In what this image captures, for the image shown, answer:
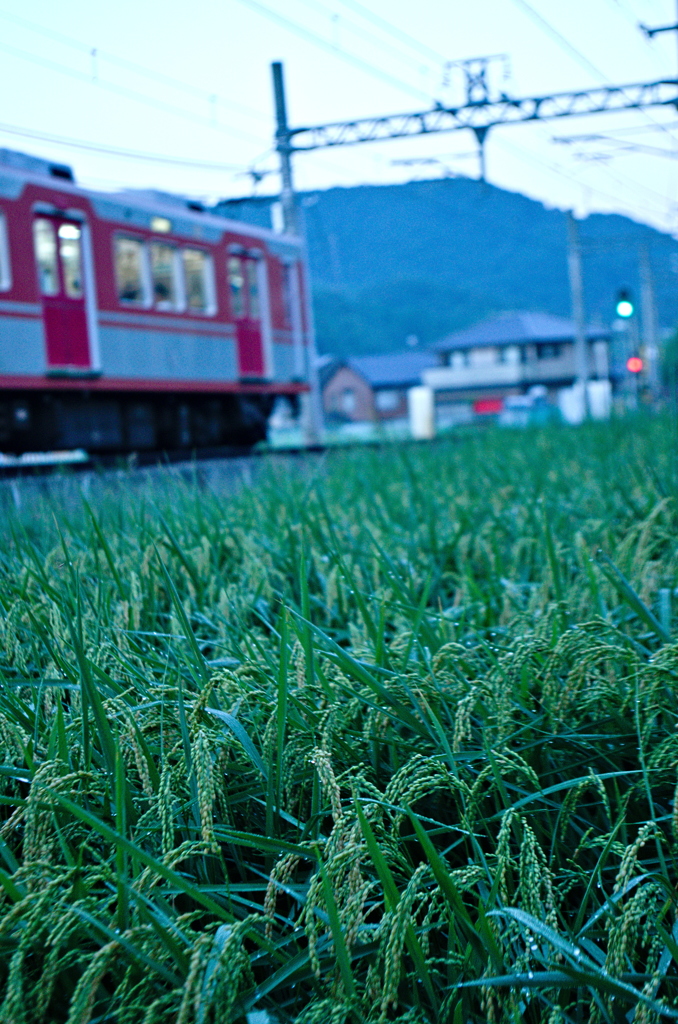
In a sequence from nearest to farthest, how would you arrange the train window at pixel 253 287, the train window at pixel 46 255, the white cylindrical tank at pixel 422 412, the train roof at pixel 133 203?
the train roof at pixel 133 203
the train window at pixel 46 255
the train window at pixel 253 287
the white cylindrical tank at pixel 422 412

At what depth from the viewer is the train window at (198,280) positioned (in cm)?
1220

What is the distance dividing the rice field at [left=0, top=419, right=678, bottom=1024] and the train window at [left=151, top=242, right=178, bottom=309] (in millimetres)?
9565

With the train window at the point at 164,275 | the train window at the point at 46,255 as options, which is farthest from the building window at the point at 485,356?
the train window at the point at 46,255

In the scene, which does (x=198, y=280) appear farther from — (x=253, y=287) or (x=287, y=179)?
(x=287, y=179)

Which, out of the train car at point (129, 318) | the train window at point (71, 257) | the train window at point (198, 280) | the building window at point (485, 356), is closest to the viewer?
the train car at point (129, 318)

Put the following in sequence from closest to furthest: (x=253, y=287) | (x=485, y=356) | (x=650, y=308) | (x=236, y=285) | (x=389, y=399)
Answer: (x=236, y=285)
(x=253, y=287)
(x=650, y=308)
(x=485, y=356)
(x=389, y=399)

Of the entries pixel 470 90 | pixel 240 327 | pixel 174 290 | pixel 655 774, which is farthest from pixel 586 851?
pixel 470 90

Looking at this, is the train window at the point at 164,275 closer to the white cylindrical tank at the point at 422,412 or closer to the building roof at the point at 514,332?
the white cylindrical tank at the point at 422,412

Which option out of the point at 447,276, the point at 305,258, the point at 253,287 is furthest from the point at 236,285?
the point at 447,276

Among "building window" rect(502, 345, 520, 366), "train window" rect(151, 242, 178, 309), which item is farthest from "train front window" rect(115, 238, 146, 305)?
"building window" rect(502, 345, 520, 366)

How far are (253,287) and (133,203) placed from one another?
9.75 ft

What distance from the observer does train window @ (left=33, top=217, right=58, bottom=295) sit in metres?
9.97

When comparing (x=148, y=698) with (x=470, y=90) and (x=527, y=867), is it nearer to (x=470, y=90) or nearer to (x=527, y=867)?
(x=527, y=867)

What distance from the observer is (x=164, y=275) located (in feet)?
38.6
